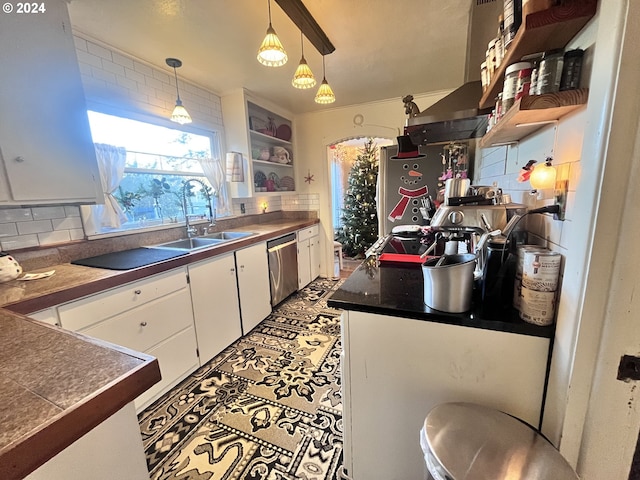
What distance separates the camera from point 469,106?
148 cm

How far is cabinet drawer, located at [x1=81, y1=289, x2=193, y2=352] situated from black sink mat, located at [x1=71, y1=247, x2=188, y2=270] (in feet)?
0.84

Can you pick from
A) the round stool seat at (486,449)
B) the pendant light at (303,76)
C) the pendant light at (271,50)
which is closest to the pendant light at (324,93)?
the pendant light at (303,76)

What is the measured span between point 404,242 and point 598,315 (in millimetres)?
1467

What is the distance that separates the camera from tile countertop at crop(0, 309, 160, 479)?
18.8 inches

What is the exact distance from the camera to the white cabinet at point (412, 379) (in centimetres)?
86

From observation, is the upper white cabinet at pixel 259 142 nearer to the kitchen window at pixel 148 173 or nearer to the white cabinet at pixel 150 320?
the kitchen window at pixel 148 173

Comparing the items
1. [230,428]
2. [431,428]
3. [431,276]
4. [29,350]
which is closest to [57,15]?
[29,350]

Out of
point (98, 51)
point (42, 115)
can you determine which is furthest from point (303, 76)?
point (98, 51)

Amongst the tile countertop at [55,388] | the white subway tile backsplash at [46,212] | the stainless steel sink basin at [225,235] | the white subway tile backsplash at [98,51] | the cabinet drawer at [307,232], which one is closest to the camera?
the tile countertop at [55,388]

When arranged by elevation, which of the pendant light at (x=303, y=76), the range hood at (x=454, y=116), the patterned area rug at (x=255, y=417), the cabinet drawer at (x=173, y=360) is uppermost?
the pendant light at (x=303, y=76)

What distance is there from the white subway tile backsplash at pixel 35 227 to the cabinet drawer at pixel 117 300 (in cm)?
75

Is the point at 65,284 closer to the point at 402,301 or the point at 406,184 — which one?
the point at 402,301

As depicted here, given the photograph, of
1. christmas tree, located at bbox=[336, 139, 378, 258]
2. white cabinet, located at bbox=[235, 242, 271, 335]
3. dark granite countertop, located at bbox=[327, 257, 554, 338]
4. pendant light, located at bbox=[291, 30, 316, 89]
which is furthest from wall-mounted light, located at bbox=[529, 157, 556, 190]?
christmas tree, located at bbox=[336, 139, 378, 258]

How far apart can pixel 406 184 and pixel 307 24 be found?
192 cm
